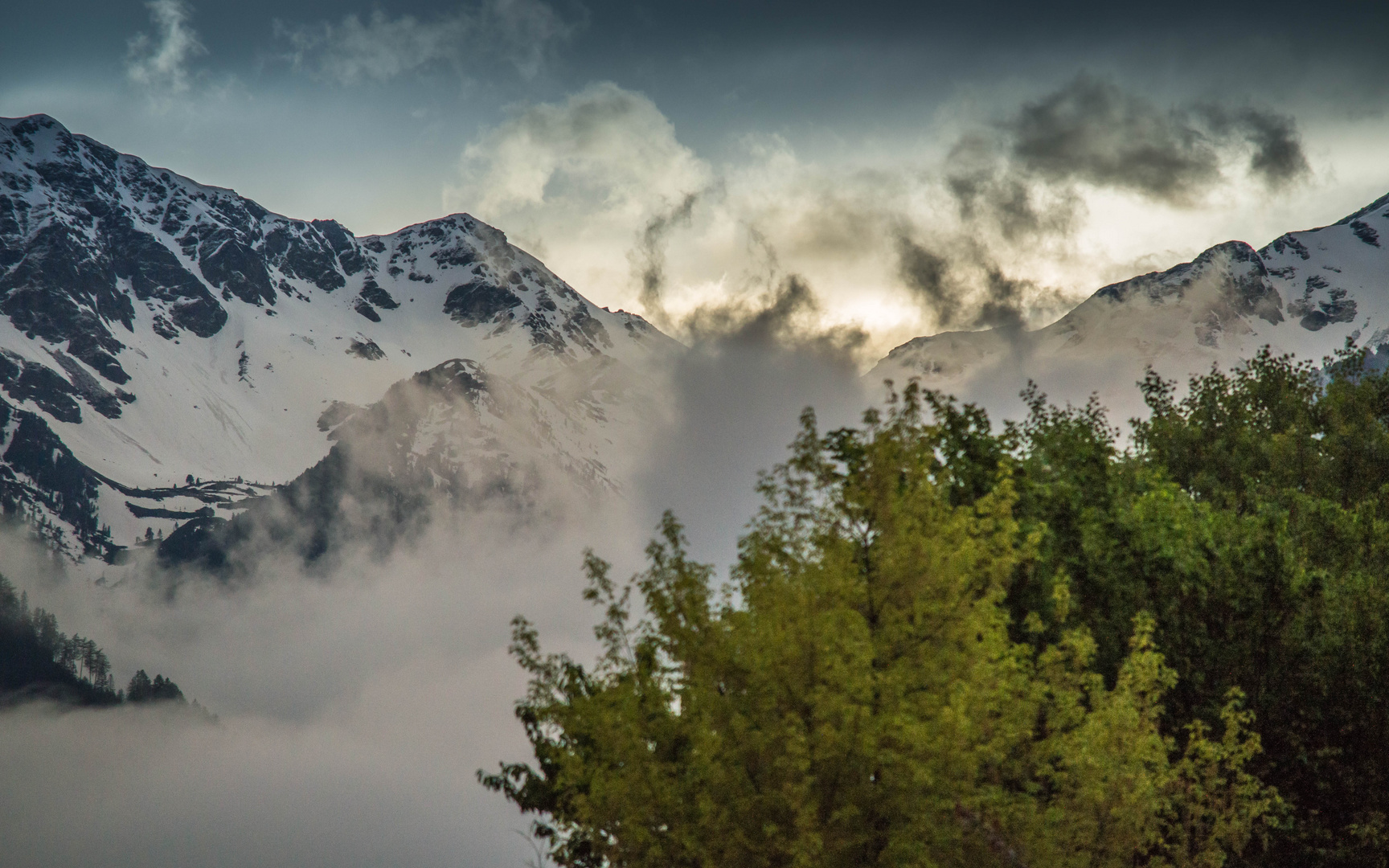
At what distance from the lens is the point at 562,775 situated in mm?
20766

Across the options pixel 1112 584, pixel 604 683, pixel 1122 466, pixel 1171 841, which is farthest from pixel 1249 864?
pixel 1122 466

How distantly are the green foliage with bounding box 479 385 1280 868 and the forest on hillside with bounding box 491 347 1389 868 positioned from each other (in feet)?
0.20

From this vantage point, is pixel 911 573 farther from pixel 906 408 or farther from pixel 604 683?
pixel 604 683

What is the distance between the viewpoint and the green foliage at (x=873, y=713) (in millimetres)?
16906

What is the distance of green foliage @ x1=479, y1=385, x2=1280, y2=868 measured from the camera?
666 inches

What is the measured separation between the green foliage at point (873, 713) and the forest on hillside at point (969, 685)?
0.20 feet

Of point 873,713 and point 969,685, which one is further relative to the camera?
point 873,713

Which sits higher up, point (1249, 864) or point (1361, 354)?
point (1361, 354)

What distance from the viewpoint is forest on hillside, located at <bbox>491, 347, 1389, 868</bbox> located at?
17094mm

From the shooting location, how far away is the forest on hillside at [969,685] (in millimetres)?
17094

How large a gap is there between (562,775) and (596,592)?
149 inches

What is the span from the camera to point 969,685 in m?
17.0

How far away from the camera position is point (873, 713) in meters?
17.5

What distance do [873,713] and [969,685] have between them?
1566 mm
